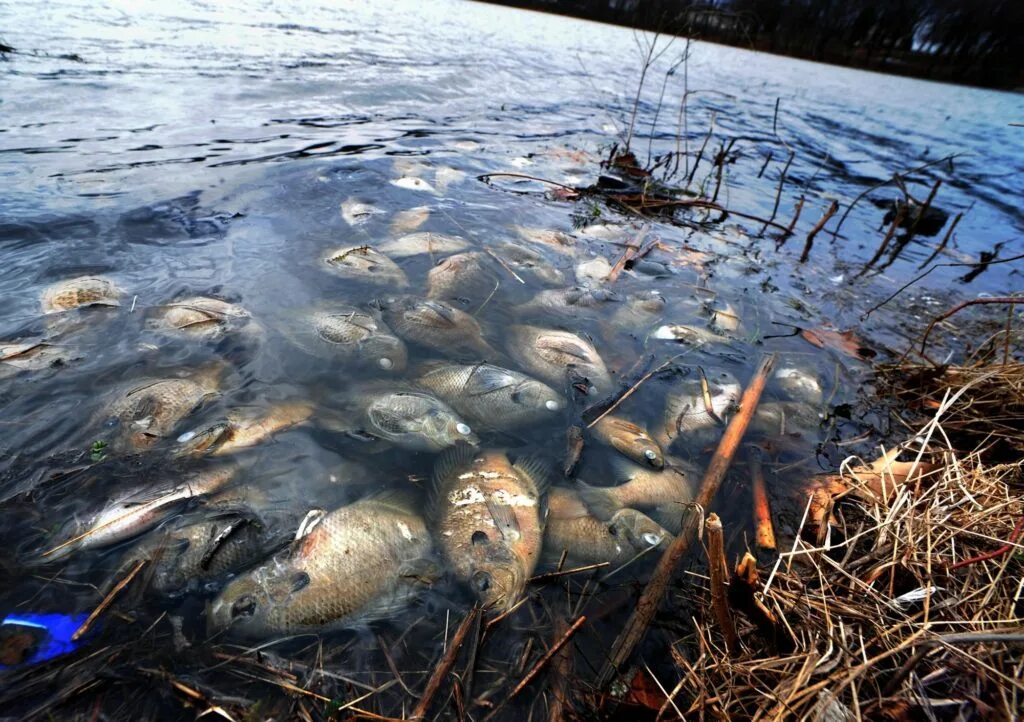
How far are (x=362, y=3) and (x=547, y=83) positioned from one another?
66.6 ft

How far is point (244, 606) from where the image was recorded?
2232mm

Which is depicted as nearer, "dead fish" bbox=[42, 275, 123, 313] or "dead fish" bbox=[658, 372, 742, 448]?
"dead fish" bbox=[658, 372, 742, 448]

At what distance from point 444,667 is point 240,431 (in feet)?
6.30

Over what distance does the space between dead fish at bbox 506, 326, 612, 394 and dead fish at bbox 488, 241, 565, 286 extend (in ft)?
3.94

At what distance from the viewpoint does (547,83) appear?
1673cm

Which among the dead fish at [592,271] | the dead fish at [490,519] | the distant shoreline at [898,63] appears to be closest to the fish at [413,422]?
the dead fish at [490,519]

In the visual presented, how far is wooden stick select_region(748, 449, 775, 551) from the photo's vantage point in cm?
289

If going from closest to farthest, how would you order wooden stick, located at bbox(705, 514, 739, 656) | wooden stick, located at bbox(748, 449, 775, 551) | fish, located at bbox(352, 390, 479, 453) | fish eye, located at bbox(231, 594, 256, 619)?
wooden stick, located at bbox(705, 514, 739, 656) → fish eye, located at bbox(231, 594, 256, 619) → wooden stick, located at bbox(748, 449, 775, 551) → fish, located at bbox(352, 390, 479, 453)

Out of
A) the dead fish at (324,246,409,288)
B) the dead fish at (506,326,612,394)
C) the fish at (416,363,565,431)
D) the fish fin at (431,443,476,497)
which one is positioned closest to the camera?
Result: the fish fin at (431,443,476,497)

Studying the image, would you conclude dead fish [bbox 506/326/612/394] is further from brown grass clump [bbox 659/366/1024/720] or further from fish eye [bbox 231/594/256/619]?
fish eye [bbox 231/594/256/619]

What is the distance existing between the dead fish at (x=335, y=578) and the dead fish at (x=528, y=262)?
11.2 feet

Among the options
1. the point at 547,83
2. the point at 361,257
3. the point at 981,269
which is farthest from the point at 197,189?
the point at 547,83

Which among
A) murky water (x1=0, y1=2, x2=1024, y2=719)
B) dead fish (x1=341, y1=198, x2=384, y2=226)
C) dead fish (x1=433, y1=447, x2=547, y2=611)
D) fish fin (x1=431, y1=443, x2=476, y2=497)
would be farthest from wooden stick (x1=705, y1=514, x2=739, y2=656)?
dead fish (x1=341, y1=198, x2=384, y2=226)

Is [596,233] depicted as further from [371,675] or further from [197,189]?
[371,675]
